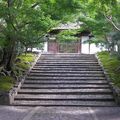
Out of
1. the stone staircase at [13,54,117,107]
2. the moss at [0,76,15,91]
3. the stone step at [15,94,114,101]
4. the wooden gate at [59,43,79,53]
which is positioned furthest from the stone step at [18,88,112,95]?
the wooden gate at [59,43,79,53]

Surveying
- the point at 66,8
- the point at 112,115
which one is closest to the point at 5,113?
the point at 112,115

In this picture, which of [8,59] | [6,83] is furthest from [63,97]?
[8,59]

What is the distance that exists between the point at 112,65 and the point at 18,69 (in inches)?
232

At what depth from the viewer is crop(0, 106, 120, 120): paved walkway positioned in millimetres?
11609

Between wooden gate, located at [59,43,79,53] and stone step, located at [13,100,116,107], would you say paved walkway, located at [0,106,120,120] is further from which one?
wooden gate, located at [59,43,79,53]

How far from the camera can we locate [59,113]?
12.5 metres

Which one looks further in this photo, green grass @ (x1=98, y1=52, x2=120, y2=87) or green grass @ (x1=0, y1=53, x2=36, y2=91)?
green grass @ (x1=98, y1=52, x2=120, y2=87)

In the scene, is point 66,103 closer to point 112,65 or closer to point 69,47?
point 112,65

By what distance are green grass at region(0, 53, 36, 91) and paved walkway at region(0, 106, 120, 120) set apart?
239 centimetres

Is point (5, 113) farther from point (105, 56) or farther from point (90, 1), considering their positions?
point (105, 56)

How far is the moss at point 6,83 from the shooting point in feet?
52.4

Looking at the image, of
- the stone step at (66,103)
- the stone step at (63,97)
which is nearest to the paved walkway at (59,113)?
the stone step at (66,103)

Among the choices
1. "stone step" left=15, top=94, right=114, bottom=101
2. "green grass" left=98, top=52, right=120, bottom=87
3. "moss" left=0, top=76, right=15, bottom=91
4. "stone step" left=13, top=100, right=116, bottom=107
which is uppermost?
"green grass" left=98, top=52, right=120, bottom=87

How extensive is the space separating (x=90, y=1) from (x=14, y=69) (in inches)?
234
